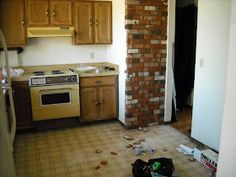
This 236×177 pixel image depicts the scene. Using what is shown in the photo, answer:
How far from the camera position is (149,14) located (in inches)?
152

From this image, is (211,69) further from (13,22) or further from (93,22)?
(13,22)

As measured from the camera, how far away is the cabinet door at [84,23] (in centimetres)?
414

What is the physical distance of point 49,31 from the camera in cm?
399

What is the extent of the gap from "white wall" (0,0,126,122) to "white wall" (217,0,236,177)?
2.31m

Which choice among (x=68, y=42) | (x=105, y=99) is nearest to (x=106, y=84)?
(x=105, y=99)

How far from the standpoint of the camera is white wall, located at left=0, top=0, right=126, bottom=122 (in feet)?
13.3

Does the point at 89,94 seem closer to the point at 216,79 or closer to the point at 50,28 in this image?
the point at 50,28

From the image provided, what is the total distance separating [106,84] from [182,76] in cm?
166

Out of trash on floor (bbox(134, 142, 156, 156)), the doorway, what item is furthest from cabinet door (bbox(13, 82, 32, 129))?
the doorway

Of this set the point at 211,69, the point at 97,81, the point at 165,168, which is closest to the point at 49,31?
the point at 97,81

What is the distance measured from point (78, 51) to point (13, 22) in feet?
3.89

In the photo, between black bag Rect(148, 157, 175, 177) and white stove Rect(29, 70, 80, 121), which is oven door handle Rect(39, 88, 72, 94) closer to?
white stove Rect(29, 70, 80, 121)

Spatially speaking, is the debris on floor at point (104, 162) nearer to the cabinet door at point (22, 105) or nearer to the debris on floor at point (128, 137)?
the debris on floor at point (128, 137)

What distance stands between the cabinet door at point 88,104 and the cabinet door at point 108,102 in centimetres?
12
